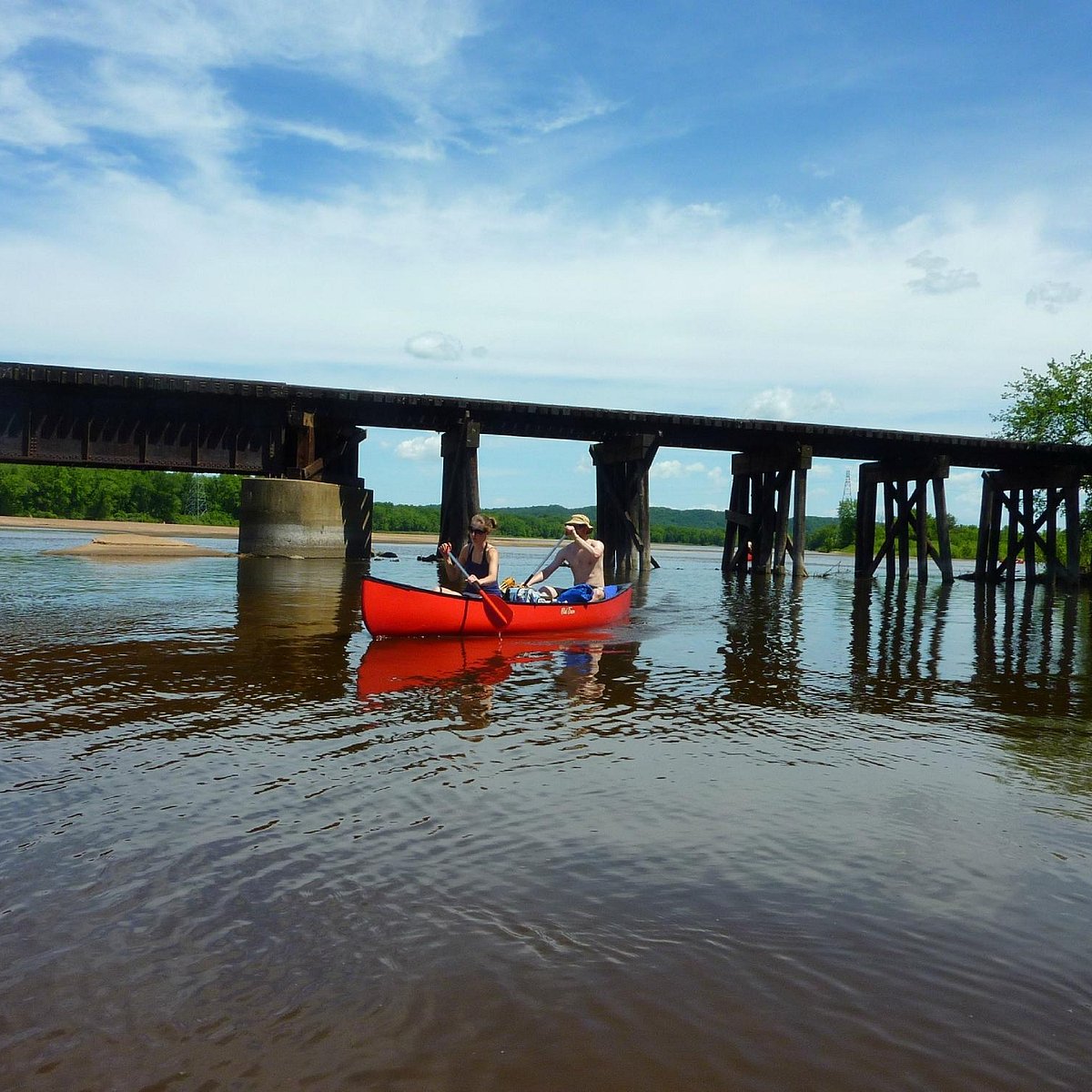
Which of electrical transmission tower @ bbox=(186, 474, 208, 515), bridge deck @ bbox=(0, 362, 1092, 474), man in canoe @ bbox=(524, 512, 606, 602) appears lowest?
electrical transmission tower @ bbox=(186, 474, 208, 515)

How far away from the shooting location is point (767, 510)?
35469 mm

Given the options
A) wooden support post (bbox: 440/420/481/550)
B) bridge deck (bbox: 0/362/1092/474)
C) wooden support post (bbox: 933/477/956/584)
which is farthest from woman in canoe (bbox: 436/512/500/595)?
wooden support post (bbox: 933/477/956/584)

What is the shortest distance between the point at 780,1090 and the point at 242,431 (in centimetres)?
2985

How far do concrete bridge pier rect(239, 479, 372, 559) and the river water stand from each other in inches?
810

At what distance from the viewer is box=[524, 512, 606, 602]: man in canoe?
15.2 m

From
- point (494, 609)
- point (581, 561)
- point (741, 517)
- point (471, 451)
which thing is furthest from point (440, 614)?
point (741, 517)

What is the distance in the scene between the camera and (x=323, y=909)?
13.6 ft

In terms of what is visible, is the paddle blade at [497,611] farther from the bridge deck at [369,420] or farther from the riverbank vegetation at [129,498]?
the riverbank vegetation at [129,498]

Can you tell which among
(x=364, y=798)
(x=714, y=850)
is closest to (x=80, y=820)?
(x=364, y=798)

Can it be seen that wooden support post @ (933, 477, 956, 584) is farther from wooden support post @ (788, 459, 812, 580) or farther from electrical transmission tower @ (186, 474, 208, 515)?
electrical transmission tower @ (186, 474, 208, 515)

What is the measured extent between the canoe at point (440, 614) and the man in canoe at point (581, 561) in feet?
1.95

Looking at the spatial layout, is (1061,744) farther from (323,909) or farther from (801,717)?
(323,909)

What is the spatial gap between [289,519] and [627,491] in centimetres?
1133

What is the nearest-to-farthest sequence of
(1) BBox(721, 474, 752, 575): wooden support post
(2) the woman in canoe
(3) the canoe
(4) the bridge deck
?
(3) the canoe → (2) the woman in canoe → (4) the bridge deck → (1) BBox(721, 474, 752, 575): wooden support post
